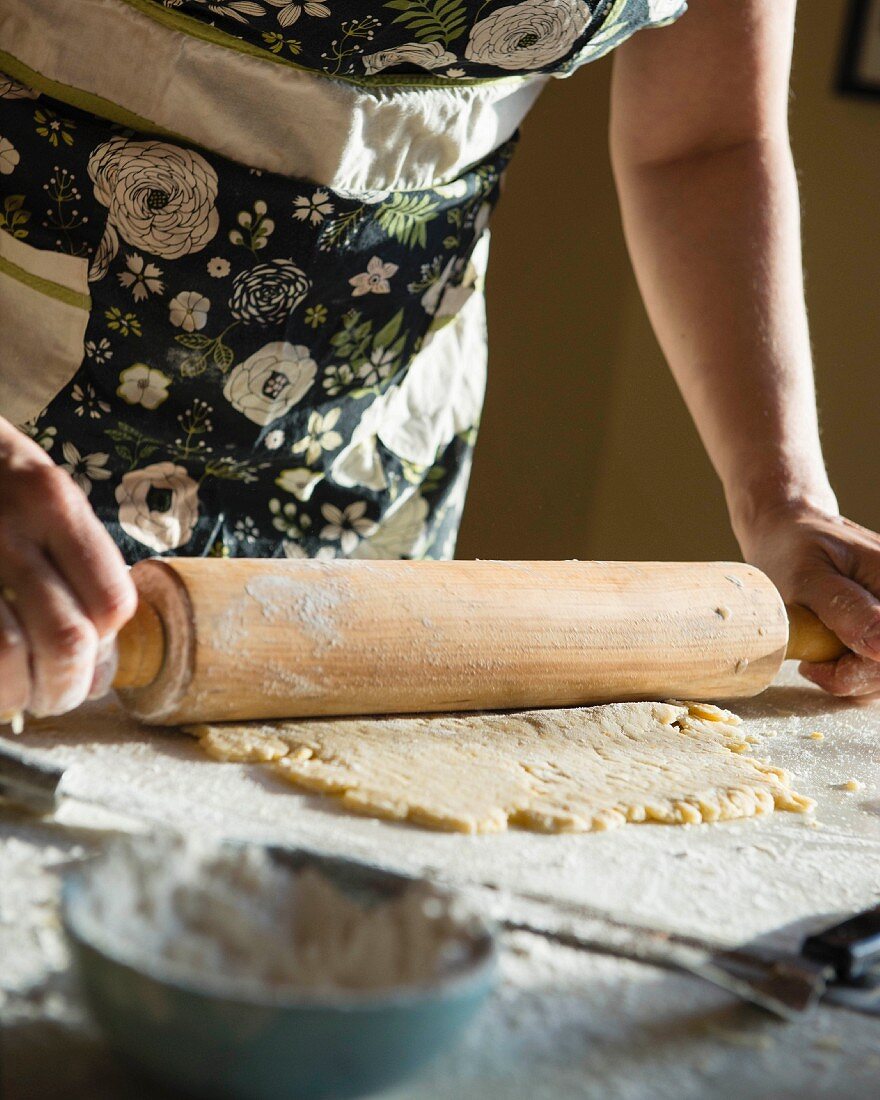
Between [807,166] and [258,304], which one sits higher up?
[807,166]

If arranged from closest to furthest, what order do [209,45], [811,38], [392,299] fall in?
1. [209,45]
2. [392,299]
3. [811,38]

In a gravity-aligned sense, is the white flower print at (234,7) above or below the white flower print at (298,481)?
above

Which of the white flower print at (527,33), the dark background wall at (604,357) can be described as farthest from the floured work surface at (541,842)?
the dark background wall at (604,357)

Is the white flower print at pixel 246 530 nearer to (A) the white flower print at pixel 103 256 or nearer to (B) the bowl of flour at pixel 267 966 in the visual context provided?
(A) the white flower print at pixel 103 256

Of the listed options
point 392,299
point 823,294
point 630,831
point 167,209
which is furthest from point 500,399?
point 630,831

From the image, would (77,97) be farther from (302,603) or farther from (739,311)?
(739,311)

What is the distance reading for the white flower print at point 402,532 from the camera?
1327 millimetres

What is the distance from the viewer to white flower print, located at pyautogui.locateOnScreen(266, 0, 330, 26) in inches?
37.4

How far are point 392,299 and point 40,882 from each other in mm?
790

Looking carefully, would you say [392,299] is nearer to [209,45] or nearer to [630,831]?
[209,45]

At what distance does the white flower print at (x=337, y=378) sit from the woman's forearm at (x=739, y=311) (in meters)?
0.43

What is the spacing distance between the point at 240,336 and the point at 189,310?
6cm

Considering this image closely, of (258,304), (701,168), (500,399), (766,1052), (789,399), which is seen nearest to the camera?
(766,1052)

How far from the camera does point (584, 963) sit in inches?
21.2
